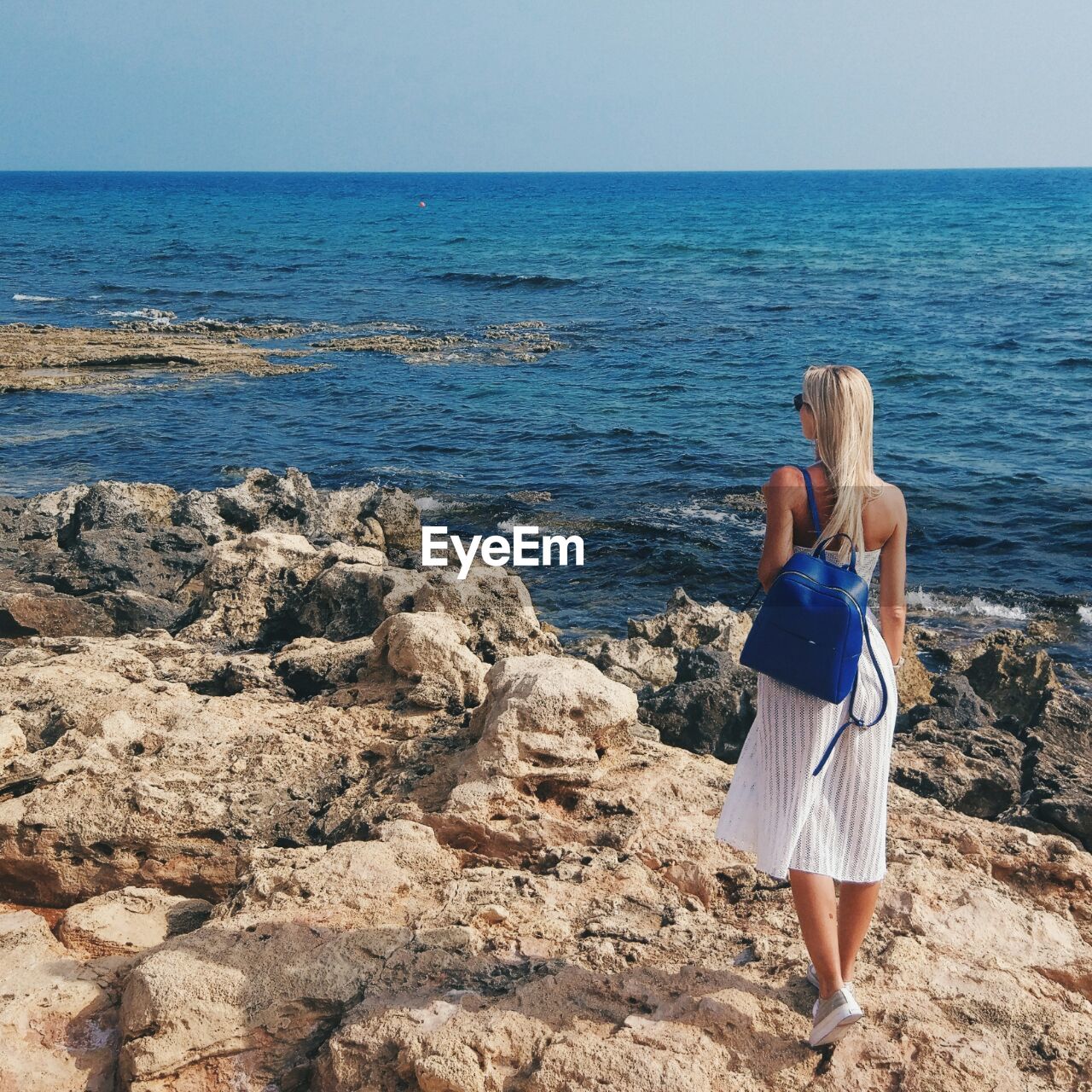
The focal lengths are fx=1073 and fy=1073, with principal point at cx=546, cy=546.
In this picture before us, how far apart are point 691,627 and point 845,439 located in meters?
7.03

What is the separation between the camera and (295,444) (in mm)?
21203

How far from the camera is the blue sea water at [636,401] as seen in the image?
15.7 meters

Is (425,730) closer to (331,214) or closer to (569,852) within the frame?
(569,852)

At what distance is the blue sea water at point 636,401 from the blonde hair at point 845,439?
Result: 8.99 meters

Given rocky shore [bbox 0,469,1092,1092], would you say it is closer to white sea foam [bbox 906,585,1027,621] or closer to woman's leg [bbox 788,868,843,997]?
woman's leg [bbox 788,868,843,997]

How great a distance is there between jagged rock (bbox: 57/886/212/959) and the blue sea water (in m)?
7.91

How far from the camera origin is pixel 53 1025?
13.1ft

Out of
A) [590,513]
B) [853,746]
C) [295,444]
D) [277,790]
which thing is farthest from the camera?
[295,444]

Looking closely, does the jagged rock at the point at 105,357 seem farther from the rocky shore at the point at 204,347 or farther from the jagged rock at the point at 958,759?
the jagged rock at the point at 958,759

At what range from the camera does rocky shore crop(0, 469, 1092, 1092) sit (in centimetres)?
373

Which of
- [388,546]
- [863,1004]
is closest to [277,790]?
[863,1004]

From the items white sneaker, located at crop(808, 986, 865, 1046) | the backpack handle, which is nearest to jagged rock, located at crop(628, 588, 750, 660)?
the backpack handle

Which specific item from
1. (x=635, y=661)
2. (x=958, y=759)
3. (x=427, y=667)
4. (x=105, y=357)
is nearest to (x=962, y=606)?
(x=635, y=661)

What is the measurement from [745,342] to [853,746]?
2972cm
